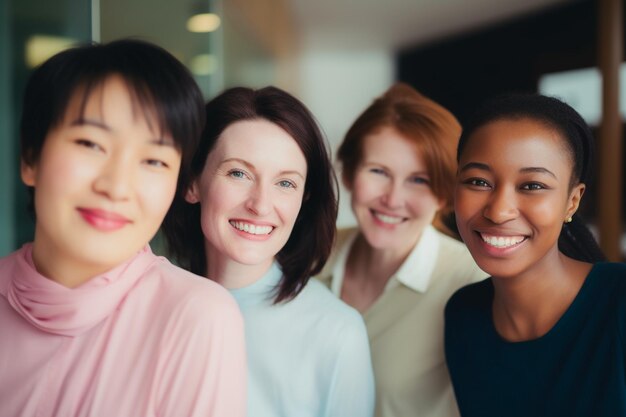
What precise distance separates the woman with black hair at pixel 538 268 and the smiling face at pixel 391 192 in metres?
0.53

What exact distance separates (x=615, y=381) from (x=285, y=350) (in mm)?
685

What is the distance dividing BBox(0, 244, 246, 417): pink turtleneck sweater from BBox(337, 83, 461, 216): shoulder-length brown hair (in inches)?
39.9

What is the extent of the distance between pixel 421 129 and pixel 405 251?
411 millimetres

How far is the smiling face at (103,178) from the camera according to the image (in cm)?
92

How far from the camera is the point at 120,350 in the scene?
101cm

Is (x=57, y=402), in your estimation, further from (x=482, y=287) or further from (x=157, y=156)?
(x=482, y=287)

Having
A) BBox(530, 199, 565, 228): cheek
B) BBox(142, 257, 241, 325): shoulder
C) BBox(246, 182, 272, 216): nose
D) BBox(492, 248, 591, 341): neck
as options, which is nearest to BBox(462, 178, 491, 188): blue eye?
BBox(530, 199, 565, 228): cheek

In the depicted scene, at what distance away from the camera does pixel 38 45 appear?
228cm

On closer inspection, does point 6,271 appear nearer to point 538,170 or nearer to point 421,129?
point 538,170

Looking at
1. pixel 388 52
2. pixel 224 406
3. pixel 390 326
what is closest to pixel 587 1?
pixel 388 52

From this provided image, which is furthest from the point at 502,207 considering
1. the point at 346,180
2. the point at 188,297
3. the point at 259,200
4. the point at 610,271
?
the point at 346,180

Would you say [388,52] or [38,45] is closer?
[38,45]

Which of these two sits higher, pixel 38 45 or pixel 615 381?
pixel 38 45

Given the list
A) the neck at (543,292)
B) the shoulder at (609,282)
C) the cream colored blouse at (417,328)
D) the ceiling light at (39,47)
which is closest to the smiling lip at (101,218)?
the neck at (543,292)
